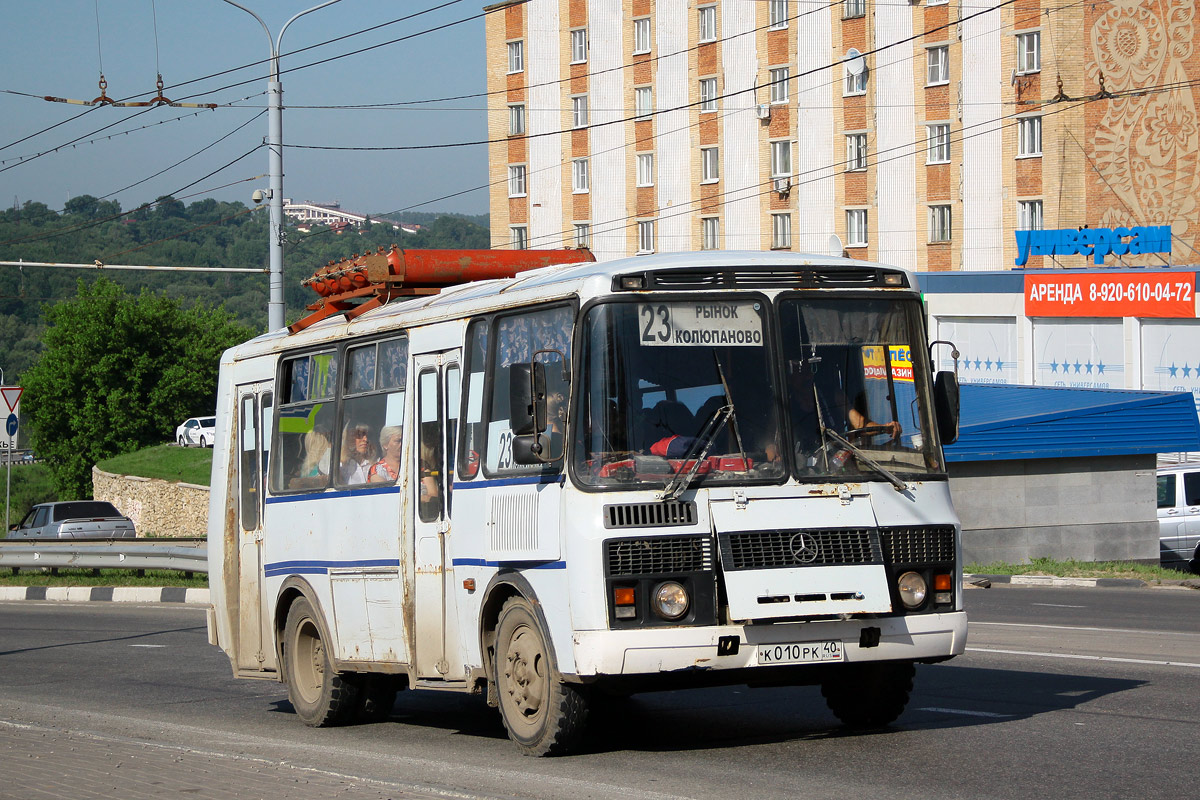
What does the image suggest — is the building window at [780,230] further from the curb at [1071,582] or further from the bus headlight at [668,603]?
the bus headlight at [668,603]

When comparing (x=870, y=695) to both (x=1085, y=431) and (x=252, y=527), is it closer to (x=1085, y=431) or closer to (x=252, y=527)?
(x=252, y=527)

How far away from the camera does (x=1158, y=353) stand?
148ft

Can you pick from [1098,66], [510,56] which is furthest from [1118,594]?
[510,56]

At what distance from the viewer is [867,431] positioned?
27.7 feet

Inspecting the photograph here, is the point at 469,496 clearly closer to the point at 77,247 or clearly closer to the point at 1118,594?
the point at 1118,594

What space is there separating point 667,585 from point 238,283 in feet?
473

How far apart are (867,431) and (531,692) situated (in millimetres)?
2334

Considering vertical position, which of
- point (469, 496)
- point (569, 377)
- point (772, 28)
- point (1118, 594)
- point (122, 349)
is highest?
point (772, 28)

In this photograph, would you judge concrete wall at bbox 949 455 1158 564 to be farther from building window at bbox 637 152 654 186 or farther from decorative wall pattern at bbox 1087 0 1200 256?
building window at bbox 637 152 654 186

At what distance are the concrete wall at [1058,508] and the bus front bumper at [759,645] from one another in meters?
A: 17.3

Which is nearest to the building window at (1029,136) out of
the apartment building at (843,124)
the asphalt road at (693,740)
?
the apartment building at (843,124)

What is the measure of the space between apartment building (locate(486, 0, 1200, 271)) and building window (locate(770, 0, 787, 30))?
74mm

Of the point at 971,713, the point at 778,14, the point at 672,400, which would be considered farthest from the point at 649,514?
the point at 778,14

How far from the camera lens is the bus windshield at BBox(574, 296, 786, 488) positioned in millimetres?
8031
